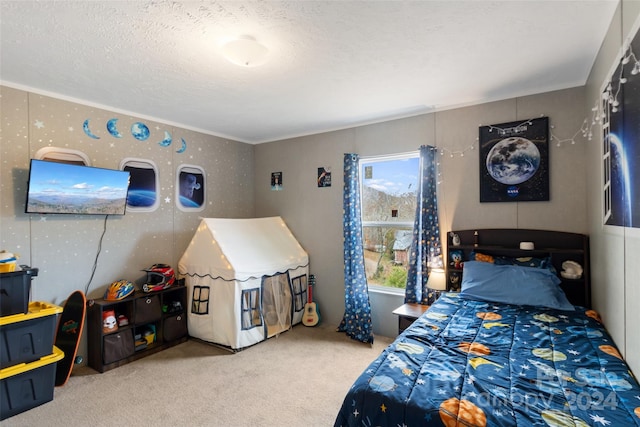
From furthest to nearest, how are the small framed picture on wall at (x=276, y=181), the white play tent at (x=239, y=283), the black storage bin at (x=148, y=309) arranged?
the small framed picture on wall at (x=276, y=181)
the white play tent at (x=239, y=283)
the black storage bin at (x=148, y=309)

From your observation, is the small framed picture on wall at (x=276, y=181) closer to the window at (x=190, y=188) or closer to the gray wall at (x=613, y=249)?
the window at (x=190, y=188)

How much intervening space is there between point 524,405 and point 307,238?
131 inches

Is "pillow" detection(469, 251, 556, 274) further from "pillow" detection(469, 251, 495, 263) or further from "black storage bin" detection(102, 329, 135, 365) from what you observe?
"black storage bin" detection(102, 329, 135, 365)

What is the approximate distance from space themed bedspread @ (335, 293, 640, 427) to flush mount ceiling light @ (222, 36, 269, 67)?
6.54ft

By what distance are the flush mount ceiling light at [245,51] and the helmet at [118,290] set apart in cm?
248

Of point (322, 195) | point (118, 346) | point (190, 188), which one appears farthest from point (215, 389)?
point (322, 195)

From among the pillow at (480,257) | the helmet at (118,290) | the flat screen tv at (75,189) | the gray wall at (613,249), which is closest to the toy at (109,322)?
the helmet at (118,290)

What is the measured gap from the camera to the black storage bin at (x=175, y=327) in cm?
356

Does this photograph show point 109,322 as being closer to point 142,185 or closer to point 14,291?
point 14,291

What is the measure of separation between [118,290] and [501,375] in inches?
130

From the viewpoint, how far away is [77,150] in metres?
3.15

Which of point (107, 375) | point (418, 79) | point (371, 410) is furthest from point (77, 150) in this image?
point (371, 410)

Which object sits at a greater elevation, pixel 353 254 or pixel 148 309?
pixel 353 254

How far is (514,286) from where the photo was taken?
2.68m
